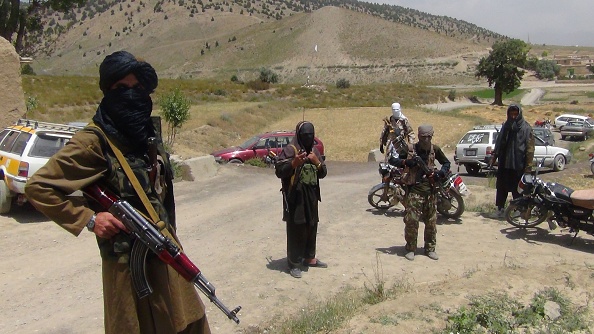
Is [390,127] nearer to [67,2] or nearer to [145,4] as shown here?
[67,2]

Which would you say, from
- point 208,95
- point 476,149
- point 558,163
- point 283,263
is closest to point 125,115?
point 283,263

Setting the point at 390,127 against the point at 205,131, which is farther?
the point at 205,131

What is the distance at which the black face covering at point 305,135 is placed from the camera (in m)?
6.32

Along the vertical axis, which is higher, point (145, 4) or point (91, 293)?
point (145, 4)

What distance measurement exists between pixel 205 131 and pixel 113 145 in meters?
25.6

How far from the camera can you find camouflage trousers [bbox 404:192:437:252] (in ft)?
23.4

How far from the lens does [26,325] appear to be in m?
5.39

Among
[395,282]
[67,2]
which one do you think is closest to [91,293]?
[395,282]

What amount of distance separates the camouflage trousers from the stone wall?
1004 cm

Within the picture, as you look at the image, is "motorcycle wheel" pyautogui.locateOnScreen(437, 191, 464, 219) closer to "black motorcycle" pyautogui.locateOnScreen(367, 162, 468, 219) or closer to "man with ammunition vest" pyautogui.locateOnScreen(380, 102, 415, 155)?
"black motorcycle" pyautogui.locateOnScreen(367, 162, 468, 219)

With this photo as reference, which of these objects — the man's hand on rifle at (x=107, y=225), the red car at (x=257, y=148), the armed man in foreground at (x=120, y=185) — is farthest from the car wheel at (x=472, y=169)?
the man's hand on rifle at (x=107, y=225)

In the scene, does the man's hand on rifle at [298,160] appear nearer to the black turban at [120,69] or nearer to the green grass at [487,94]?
the black turban at [120,69]

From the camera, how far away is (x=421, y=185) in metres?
7.14

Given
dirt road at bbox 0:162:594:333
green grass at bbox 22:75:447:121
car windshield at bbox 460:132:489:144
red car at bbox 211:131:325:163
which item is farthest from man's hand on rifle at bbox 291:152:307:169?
green grass at bbox 22:75:447:121
